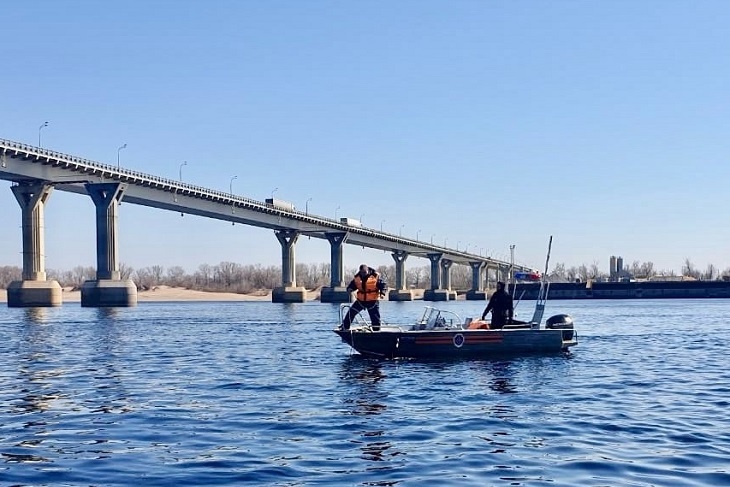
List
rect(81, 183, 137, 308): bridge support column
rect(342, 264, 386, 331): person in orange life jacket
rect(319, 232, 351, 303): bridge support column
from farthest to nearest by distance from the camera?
1. rect(319, 232, 351, 303): bridge support column
2. rect(81, 183, 137, 308): bridge support column
3. rect(342, 264, 386, 331): person in orange life jacket

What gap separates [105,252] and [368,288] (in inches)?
2587

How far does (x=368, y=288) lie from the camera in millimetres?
27203

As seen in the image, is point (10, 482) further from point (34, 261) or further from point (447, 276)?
point (447, 276)

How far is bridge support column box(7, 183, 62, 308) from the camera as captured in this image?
84000 millimetres

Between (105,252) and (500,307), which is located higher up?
(105,252)

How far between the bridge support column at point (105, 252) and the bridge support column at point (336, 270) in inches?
2085

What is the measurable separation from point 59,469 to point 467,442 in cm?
598

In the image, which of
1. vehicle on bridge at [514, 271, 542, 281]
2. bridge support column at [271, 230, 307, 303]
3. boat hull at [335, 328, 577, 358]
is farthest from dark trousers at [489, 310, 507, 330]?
bridge support column at [271, 230, 307, 303]

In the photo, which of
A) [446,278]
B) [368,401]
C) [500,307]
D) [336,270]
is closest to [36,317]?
[500,307]

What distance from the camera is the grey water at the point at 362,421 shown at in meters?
11.2

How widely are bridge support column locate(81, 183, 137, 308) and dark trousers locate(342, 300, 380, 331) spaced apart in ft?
212

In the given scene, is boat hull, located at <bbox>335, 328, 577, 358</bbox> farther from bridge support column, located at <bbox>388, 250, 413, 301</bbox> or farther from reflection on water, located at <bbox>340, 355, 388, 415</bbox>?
bridge support column, located at <bbox>388, 250, 413, 301</bbox>

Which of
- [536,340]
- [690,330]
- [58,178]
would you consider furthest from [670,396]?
[58,178]

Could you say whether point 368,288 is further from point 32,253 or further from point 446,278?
point 446,278
